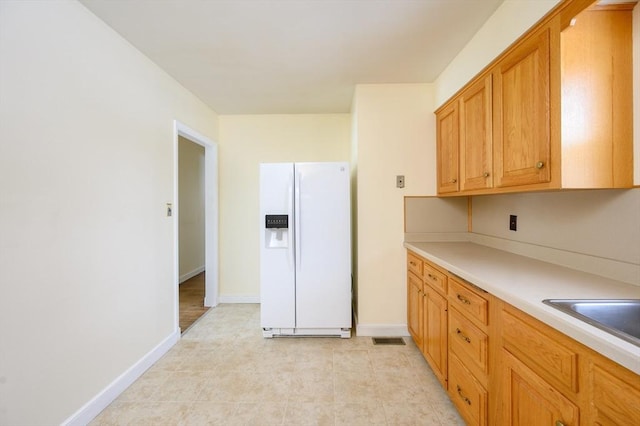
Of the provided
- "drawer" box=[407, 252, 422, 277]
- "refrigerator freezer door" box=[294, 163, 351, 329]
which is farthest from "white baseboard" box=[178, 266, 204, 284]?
"drawer" box=[407, 252, 422, 277]

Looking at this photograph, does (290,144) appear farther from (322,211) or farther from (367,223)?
(367,223)

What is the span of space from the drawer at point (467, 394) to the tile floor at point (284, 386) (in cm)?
18

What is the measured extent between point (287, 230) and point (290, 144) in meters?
1.47

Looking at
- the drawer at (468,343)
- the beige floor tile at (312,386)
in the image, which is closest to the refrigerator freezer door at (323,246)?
the beige floor tile at (312,386)

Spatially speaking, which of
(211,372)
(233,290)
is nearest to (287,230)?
(211,372)

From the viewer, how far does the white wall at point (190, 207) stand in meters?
4.53

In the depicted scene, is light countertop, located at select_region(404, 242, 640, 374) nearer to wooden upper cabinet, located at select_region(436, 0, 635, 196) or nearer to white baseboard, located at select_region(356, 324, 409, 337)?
wooden upper cabinet, located at select_region(436, 0, 635, 196)

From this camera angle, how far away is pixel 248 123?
11.6 feet

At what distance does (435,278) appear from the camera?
1.89 meters

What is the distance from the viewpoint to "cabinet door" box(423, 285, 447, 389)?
1.73 m

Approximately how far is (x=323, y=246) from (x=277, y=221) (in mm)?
514

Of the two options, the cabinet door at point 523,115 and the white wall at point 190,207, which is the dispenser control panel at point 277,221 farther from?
the white wall at point 190,207

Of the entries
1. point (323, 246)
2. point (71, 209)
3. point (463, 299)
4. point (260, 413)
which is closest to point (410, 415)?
point (463, 299)

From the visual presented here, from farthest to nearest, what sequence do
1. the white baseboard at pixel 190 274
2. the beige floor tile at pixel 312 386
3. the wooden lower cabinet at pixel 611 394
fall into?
the white baseboard at pixel 190 274
the beige floor tile at pixel 312 386
the wooden lower cabinet at pixel 611 394
